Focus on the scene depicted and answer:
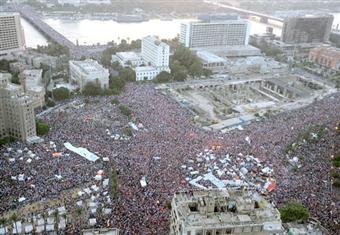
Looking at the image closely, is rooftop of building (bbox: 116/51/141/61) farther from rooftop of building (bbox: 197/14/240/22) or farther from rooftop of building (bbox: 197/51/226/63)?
rooftop of building (bbox: 197/14/240/22)

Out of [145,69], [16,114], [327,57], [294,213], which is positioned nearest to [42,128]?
[16,114]

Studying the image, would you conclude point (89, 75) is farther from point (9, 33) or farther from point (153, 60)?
point (9, 33)

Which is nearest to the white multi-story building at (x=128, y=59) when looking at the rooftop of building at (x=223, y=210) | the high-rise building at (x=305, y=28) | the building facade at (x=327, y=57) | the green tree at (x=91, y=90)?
the green tree at (x=91, y=90)

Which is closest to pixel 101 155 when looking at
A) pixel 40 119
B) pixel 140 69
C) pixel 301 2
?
pixel 40 119

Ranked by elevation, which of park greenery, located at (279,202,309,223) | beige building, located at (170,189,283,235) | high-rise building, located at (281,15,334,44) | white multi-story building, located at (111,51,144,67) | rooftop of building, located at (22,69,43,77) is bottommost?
white multi-story building, located at (111,51,144,67)

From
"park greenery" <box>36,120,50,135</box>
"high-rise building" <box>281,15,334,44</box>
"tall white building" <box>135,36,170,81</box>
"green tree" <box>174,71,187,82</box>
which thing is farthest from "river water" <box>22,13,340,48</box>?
"park greenery" <box>36,120,50,135</box>

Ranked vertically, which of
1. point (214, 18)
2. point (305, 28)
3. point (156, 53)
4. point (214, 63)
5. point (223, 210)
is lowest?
point (214, 63)

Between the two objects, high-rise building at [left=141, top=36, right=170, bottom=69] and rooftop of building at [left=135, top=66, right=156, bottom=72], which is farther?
A: high-rise building at [left=141, top=36, right=170, bottom=69]
